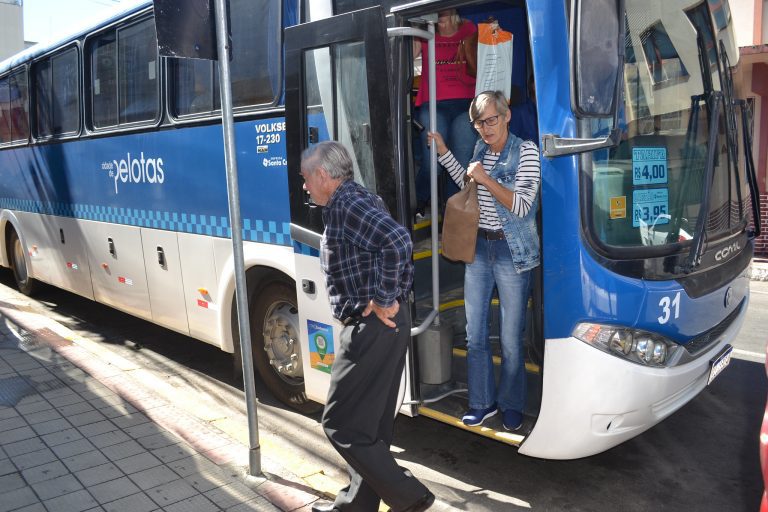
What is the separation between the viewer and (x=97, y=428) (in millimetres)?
4500

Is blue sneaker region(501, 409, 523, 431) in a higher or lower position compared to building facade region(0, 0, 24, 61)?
lower

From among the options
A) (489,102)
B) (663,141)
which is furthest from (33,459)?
(663,141)

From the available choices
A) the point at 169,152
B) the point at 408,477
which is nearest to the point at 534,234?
the point at 408,477

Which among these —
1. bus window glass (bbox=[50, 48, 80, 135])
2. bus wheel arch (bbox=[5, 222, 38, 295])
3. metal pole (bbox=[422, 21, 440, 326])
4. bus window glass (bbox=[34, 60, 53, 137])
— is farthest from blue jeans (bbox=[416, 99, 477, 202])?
bus wheel arch (bbox=[5, 222, 38, 295])

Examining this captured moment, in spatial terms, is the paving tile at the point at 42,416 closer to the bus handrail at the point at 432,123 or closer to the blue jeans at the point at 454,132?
the bus handrail at the point at 432,123

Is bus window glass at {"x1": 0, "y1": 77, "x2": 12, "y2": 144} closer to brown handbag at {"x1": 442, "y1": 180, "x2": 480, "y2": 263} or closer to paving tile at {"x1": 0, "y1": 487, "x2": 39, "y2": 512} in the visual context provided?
paving tile at {"x1": 0, "y1": 487, "x2": 39, "y2": 512}

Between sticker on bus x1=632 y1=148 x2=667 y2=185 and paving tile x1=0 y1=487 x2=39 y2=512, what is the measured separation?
3.62 meters

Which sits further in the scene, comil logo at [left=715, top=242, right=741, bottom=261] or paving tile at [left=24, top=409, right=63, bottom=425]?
paving tile at [left=24, top=409, right=63, bottom=425]

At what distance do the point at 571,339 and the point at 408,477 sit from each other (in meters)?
1.02

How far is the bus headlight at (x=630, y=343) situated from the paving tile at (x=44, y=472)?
307 centimetres

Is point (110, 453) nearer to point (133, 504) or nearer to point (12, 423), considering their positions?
point (133, 504)

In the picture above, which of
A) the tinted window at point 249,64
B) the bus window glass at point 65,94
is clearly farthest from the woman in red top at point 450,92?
the bus window glass at point 65,94

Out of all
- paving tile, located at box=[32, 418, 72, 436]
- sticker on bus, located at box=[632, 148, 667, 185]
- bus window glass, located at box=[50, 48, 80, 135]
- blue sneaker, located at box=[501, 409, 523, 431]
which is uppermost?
bus window glass, located at box=[50, 48, 80, 135]

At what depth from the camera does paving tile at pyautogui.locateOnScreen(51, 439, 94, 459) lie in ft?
13.6
